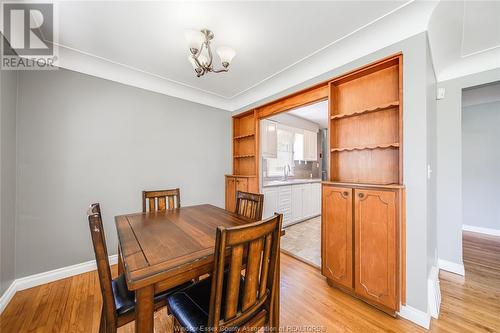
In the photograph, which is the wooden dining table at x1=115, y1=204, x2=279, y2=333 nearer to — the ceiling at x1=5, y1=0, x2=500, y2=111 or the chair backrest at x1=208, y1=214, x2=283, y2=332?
the chair backrest at x1=208, y1=214, x2=283, y2=332

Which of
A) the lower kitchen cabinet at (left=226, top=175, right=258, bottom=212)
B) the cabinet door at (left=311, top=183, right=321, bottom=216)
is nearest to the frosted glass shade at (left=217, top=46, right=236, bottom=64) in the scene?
the lower kitchen cabinet at (left=226, top=175, right=258, bottom=212)

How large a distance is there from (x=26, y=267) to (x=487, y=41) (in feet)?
17.1

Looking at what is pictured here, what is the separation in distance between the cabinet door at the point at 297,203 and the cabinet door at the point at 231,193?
1362mm

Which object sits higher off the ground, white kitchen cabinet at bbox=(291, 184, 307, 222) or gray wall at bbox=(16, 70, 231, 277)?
gray wall at bbox=(16, 70, 231, 277)

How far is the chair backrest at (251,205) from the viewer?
5.89 ft

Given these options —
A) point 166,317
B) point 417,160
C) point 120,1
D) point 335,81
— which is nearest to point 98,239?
point 166,317

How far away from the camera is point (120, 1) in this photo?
1458 millimetres

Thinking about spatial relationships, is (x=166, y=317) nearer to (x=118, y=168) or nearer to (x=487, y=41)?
(x=118, y=168)

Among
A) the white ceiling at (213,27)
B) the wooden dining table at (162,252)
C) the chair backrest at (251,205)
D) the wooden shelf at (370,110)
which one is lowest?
the wooden dining table at (162,252)

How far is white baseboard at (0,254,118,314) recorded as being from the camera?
171cm

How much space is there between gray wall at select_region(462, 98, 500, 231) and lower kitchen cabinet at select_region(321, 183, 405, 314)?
155 inches

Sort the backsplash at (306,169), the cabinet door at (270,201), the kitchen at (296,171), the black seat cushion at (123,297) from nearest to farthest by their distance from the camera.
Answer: the black seat cushion at (123,297), the kitchen at (296,171), the cabinet door at (270,201), the backsplash at (306,169)

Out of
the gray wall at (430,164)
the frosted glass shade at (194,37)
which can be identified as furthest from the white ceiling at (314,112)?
the frosted glass shade at (194,37)

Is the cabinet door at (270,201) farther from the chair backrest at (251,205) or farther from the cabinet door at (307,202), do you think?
the chair backrest at (251,205)
